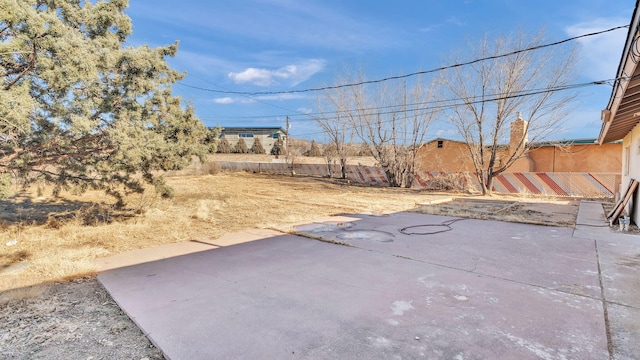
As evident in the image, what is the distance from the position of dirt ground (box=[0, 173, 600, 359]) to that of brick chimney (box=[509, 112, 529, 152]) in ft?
17.6

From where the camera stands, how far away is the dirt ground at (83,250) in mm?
2256

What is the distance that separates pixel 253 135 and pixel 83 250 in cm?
4665

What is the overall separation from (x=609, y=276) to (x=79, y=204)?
12.7 m

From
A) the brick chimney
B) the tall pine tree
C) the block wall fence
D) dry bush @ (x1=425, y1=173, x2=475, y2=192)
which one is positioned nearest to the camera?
the tall pine tree

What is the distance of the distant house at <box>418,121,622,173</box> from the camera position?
590 inches

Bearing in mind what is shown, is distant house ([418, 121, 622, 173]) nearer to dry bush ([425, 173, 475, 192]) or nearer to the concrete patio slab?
dry bush ([425, 173, 475, 192])

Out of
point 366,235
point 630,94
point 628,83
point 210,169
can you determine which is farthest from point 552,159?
point 210,169

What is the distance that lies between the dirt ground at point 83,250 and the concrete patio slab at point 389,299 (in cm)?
25

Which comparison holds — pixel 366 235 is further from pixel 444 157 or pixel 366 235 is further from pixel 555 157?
pixel 555 157

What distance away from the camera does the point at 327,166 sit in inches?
984

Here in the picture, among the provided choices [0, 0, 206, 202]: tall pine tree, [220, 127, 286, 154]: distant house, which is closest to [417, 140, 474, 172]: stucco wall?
[0, 0, 206, 202]: tall pine tree

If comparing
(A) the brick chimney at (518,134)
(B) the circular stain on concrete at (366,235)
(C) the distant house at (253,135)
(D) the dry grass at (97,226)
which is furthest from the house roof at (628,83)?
(C) the distant house at (253,135)

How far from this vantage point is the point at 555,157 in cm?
1619

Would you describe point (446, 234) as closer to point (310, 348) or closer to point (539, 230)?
point (539, 230)
